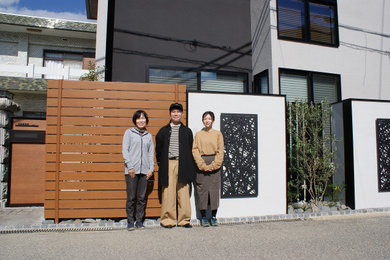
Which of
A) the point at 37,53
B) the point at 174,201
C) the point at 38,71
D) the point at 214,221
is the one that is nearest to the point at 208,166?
the point at 174,201

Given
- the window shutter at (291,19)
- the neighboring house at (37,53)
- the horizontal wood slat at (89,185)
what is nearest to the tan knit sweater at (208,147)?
the horizontal wood slat at (89,185)

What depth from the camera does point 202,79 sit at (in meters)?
6.75

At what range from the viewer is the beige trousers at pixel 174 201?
411 centimetres

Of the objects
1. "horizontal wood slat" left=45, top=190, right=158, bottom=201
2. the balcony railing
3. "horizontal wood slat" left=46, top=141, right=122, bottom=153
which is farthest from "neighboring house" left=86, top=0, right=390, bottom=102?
the balcony railing

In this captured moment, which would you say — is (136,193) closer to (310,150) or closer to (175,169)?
(175,169)

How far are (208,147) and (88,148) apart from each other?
1894mm

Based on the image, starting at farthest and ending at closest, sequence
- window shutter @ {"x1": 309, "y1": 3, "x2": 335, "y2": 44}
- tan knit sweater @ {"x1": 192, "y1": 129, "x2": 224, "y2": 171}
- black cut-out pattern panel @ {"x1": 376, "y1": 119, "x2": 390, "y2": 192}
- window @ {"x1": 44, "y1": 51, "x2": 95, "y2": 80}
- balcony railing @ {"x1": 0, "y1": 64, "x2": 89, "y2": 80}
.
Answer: window @ {"x1": 44, "y1": 51, "x2": 95, "y2": 80} < balcony railing @ {"x1": 0, "y1": 64, "x2": 89, "y2": 80} < window shutter @ {"x1": 309, "y1": 3, "x2": 335, "y2": 44} < black cut-out pattern panel @ {"x1": 376, "y1": 119, "x2": 390, "y2": 192} < tan knit sweater @ {"x1": 192, "y1": 129, "x2": 224, "y2": 171}

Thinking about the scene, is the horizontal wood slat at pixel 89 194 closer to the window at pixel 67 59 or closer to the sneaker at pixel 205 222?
the sneaker at pixel 205 222

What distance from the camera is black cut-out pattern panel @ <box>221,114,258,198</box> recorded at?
4555mm

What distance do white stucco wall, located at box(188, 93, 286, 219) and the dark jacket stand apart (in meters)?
0.42

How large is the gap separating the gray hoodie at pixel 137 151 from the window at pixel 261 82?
3664mm

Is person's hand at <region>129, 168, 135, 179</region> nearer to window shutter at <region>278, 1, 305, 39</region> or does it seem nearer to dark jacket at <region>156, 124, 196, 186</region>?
dark jacket at <region>156, 124, 196, 186</region>

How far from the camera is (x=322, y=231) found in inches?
154

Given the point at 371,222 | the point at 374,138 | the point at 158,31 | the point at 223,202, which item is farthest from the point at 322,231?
the point at 158,31
